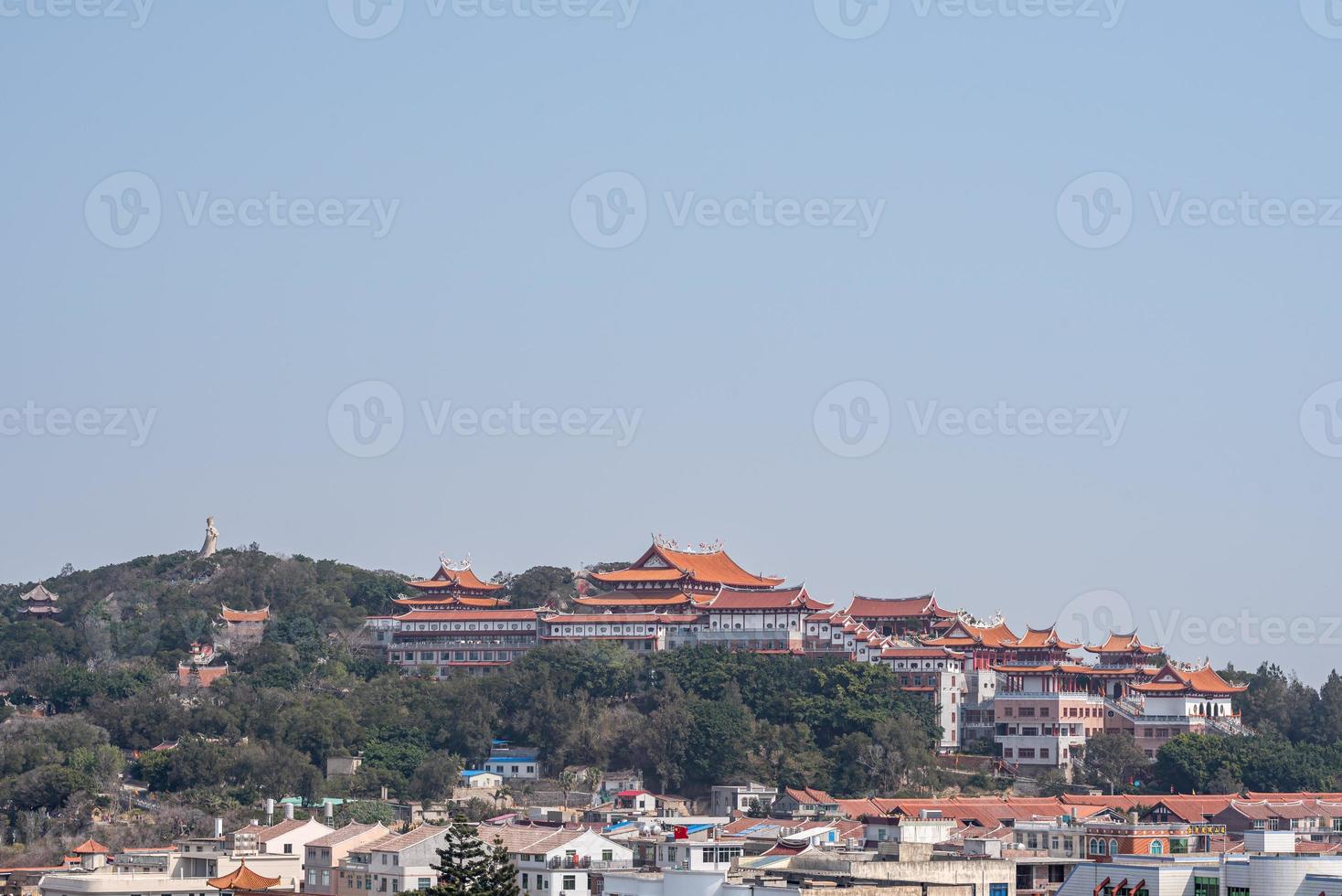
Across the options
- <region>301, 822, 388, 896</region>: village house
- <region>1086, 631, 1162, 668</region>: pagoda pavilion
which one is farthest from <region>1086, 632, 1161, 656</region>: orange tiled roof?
<region>301, 822, 388, 896</region>: village house

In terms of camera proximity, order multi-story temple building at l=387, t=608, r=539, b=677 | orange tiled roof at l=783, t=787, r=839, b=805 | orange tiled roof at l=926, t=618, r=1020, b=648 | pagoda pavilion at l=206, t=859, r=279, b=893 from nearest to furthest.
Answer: pagoda pavilion at l=206, t=859, r=279, b=893 < orange tiled roof at l=783, t=787, r=839, b=805 < orange tiled roof at l=926, t=618, r=1020, b=648 < multi-story temple building at l=387, t=608, r=539, b=677

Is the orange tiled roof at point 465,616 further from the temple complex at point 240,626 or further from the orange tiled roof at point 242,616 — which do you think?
the orange tiled roof at point 242,616

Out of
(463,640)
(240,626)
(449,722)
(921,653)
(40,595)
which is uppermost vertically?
(40,595)

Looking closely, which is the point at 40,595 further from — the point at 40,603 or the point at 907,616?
the point at 907,616

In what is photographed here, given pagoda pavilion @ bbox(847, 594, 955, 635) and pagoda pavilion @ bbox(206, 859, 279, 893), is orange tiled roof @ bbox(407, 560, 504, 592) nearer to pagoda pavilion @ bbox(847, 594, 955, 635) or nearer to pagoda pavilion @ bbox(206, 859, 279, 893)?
pagoda pavilion @ bbox(847, 594, 955, 635)

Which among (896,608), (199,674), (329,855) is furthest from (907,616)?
(329,855)

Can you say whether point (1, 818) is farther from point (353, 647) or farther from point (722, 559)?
point (722, 559)

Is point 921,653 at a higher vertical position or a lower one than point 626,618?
lower
